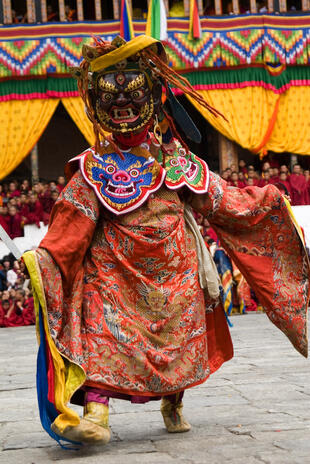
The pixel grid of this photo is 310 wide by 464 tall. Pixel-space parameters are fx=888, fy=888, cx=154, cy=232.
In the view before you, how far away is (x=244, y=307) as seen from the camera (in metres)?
12.8

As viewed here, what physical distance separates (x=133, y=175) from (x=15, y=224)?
36.2 feet

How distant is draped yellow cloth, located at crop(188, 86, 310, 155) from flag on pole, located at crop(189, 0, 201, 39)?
1.05 meters

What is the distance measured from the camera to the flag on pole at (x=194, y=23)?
1645 centimetres

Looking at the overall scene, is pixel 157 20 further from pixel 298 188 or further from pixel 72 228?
pixel 72 228

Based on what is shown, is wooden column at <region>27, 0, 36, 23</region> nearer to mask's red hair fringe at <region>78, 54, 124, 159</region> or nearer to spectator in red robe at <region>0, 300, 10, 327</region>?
spectator in red robe at <region>0, 300, 10, 327</region>

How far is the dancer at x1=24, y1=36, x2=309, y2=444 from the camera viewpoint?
385 cm

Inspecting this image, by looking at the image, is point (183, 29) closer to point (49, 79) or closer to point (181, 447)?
point (49, 79)

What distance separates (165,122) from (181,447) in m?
1.58

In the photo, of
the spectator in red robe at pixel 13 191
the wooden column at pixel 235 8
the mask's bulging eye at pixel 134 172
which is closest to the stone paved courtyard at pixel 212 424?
the mask's bulging eye at pixel 134 172

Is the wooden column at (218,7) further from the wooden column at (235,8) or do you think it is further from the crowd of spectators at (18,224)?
the crowd of spectators at (18,224)

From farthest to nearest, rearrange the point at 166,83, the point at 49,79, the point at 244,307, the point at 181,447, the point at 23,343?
the point at 49,79 → the point at 244,307 → the point at 23,343 → the point at 166,83 → the point at 181,447

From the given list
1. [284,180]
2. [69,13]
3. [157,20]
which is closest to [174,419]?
[284,180]

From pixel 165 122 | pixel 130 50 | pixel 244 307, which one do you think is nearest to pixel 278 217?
pixel 165 122

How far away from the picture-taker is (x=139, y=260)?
3.99 meters
